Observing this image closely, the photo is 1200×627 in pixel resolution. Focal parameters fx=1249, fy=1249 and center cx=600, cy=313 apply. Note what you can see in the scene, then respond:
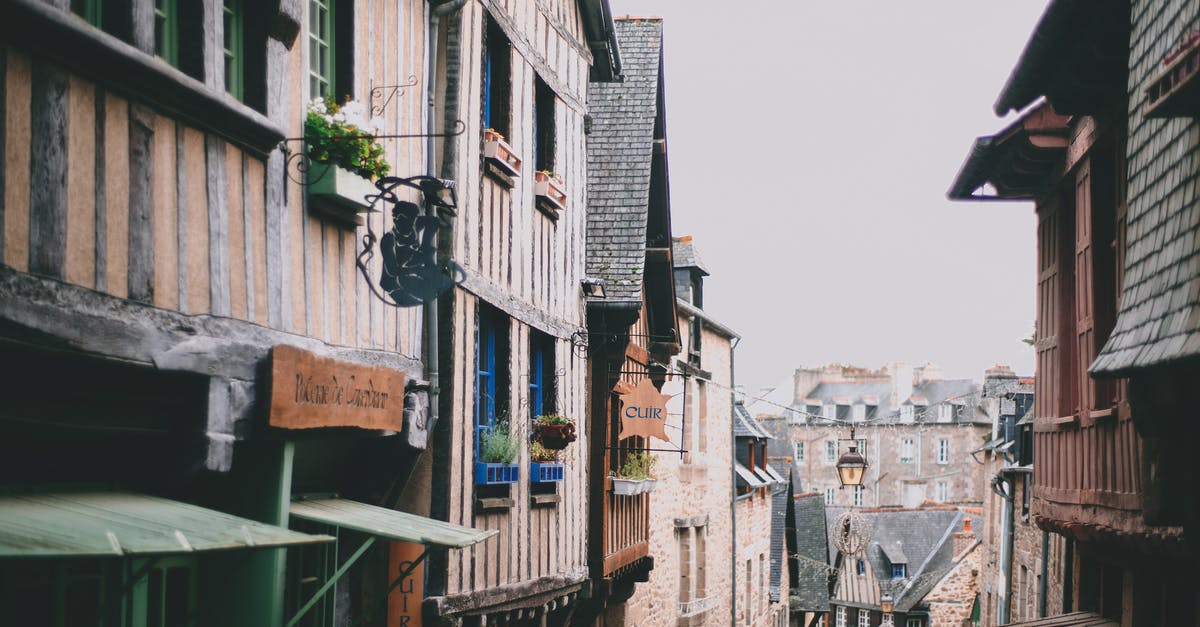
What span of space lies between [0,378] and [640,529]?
1027 centimetres

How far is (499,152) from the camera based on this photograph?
28.2 ft

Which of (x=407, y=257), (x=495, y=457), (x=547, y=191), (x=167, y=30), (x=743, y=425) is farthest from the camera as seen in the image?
(x=743, y=425)

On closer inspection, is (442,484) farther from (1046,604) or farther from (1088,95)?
(1046,604)

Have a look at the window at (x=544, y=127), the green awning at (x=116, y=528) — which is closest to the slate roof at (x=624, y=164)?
the window at (x=544, y=127)

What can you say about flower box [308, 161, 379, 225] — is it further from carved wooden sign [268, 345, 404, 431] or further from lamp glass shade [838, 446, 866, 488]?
lamp glass shade [838, 446, 866, 488]

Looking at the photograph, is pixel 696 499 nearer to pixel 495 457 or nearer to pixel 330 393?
pixel 495 457

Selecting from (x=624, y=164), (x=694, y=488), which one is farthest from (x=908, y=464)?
(x=624, y=164)

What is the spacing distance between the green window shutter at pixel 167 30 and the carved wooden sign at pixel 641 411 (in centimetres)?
691

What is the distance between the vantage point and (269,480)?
5590 millimetres

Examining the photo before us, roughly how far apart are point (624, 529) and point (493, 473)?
475 cm

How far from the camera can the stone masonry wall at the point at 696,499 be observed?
52.2 ft

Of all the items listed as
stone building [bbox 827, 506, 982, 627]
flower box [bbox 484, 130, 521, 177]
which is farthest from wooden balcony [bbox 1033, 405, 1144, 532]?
stone building [bbox 827, 506, 982, 627]

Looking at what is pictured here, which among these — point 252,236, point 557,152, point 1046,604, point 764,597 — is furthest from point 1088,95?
point 764,597

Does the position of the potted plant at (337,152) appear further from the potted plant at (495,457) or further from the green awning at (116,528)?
the potted plant at (495,457)
